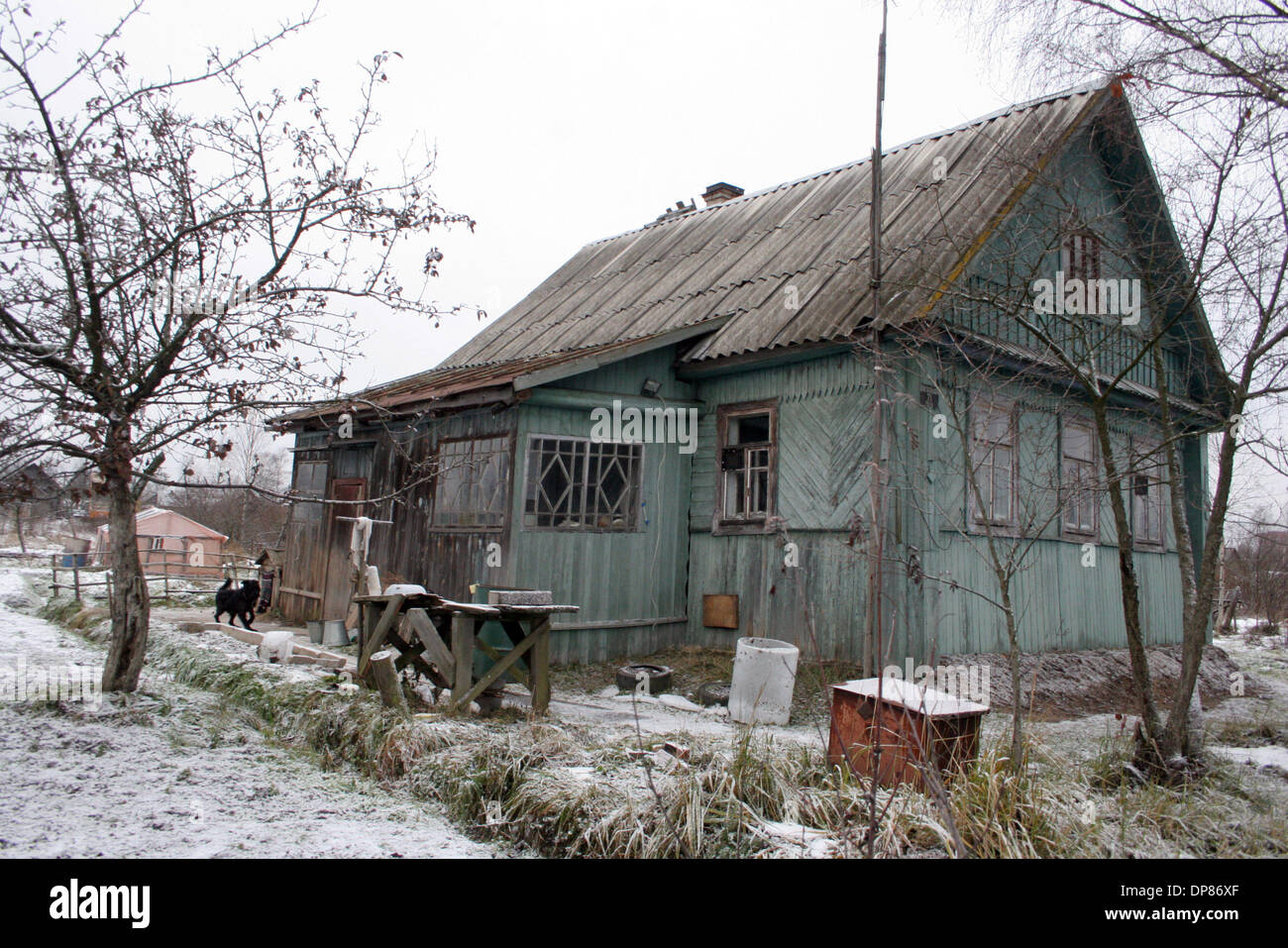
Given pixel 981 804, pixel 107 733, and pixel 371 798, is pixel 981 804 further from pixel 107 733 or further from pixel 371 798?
pixel 107 733

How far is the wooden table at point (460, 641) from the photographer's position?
668cm

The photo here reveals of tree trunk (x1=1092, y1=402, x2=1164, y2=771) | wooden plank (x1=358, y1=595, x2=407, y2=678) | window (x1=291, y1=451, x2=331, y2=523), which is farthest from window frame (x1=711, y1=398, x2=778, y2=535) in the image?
window (x1=291, y1=451, x2=331, y2=523)

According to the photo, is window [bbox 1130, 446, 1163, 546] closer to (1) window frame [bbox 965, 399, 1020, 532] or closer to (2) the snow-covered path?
(1) window frame [bbox 965, 399, 1020, 532]

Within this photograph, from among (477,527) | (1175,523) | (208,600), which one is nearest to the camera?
(1175,523)

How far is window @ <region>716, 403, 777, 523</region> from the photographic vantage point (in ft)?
33.3

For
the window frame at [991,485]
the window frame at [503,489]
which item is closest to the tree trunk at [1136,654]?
the window frame at [991,485]

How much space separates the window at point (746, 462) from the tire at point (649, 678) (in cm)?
238

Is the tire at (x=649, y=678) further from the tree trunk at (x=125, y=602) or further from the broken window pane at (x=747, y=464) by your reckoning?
the tree trunk at (x=125, y=602)

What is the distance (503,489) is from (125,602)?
3.98 m

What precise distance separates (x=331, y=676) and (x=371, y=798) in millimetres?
3356

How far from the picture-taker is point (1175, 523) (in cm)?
593

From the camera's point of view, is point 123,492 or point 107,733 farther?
point 123,492
